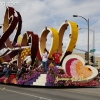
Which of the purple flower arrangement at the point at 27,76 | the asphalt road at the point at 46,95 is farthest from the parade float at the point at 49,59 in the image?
the asphalt road at the point at 46,95

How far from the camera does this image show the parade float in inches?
736

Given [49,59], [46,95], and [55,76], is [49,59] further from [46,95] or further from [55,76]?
[46,95]

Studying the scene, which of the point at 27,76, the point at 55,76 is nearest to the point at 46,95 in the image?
the point at 55,76

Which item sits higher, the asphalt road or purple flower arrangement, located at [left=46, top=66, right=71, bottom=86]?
purple flower arrangement, located at [left=46, top=66, right=71, bottom=86]

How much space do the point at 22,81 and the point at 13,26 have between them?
7264mm

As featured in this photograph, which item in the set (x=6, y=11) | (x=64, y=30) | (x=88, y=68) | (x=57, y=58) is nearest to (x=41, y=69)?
(x=57, y=58)

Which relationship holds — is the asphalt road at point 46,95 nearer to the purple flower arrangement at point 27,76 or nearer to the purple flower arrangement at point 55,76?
the purple flower arrangement at point 55,76

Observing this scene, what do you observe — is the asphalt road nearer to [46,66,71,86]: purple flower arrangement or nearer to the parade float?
[46,66,71,86]: purple flower arrangement

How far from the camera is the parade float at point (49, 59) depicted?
18703 mm

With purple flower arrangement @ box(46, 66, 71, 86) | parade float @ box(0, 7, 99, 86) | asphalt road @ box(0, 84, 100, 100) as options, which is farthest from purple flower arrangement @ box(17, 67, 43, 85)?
asphalt road @ box(0, 84, 100, 100)

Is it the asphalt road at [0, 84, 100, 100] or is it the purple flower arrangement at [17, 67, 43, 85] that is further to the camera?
the purple flower arrangement at [17, 67, 43, 85]

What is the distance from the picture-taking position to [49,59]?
23.3 m

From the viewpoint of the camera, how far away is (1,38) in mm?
25297

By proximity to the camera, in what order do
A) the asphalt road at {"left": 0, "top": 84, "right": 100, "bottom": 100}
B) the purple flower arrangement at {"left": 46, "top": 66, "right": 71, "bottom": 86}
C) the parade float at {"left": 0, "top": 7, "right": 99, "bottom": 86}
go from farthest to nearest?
the parade float at {"left": 0, "top": 7, "right": 99, "bottom": 86}
the purple flower arrangement at {"left": 46, "top": 66, "right": 71, "bottom": 86}
the asphalt road at {"left": 0, "top": 84, "right": 100, "bottom": 100}
